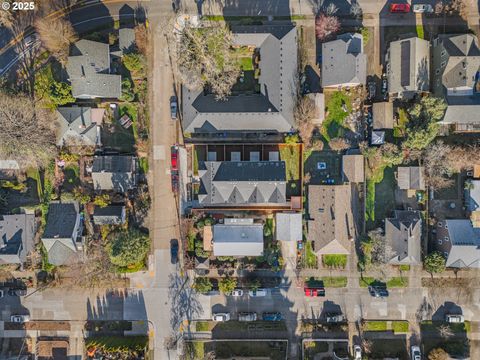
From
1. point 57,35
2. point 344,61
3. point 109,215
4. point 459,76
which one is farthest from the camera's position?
point 109,215

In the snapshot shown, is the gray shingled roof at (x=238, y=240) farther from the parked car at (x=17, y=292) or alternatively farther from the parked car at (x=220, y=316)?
the parked car at (x=17, y=292)

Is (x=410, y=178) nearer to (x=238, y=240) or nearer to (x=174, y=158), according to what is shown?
(x=238, y=240)

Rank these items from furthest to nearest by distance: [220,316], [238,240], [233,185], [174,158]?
[220,316]
[174,158]
[238,240]
[233,185]

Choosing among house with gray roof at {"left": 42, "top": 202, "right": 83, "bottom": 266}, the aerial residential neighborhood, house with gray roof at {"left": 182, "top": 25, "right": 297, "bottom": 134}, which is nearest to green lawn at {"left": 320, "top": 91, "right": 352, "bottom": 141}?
the aerial residential neighborhood

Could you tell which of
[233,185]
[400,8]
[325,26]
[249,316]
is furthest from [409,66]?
[249,316]

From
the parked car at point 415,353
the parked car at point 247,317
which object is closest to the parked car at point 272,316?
the parked car at point 247,317

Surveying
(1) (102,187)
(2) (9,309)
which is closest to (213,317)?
(1) (102,187)

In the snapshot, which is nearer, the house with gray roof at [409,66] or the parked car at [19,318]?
the house with gray roof at [409,66]

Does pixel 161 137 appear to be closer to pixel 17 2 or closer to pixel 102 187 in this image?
pixel 102 187
